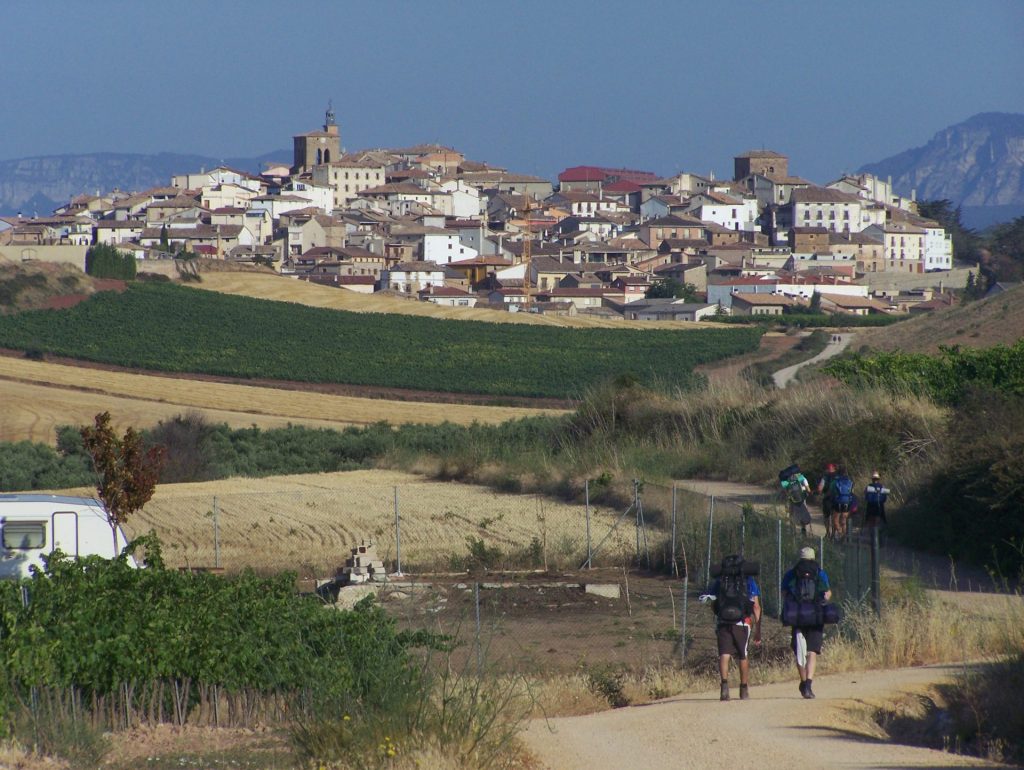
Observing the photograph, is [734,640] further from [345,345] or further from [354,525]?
[345,345]

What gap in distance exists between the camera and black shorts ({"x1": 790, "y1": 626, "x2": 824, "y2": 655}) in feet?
36.4

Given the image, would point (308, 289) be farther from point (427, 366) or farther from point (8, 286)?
point (427, 366)

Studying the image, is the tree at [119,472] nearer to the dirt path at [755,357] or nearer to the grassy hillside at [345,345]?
the grassy hillside at [345,345]

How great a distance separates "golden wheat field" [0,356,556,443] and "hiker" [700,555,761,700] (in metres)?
33.6

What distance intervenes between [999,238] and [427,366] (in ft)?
272

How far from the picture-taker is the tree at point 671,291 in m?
116

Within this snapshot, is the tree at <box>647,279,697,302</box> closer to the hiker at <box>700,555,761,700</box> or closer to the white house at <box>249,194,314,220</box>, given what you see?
the white house at <box>249,194,314,220</box>

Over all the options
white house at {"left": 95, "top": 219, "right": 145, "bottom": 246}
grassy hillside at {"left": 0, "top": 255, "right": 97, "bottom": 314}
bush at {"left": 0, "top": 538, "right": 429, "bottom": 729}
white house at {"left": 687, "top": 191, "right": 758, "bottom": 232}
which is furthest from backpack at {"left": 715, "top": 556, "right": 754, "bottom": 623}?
white house at {"left": 687, "top": 191, "right": 758, "bottom": 232}

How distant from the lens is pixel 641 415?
32.8 m

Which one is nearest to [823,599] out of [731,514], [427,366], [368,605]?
[368,605]

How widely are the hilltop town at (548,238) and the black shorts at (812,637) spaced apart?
89.8 meters

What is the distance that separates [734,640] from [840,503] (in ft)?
24.3

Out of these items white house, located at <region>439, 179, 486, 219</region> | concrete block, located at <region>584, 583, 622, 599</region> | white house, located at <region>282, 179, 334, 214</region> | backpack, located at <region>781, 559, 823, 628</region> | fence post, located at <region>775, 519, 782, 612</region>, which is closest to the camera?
backpack, located at <region>781, 559, 823, 628</region>

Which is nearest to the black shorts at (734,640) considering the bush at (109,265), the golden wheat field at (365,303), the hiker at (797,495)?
the hiker at (797,495)
